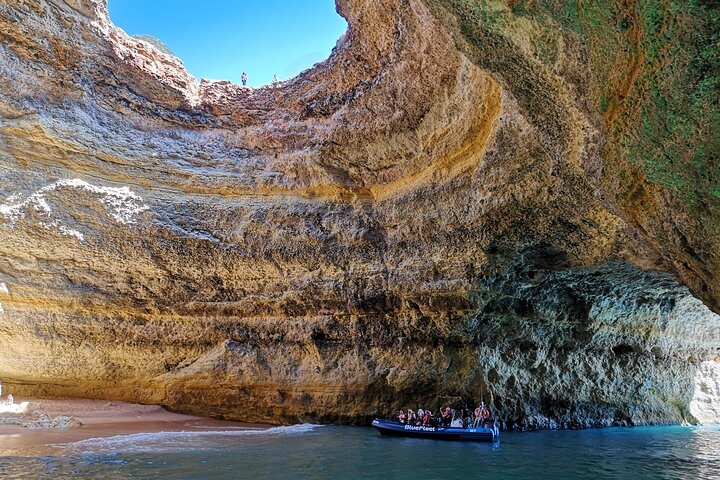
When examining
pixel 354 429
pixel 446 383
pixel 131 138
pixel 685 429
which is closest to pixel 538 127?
pixel 446 383

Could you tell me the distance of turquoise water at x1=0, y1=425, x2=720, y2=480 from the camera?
881 cm

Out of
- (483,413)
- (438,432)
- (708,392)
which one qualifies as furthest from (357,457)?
(708,392)

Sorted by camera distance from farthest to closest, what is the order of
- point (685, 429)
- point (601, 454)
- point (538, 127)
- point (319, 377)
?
point (685, 429) → point (319, 377) → point (601, 454) → point (538, 127)

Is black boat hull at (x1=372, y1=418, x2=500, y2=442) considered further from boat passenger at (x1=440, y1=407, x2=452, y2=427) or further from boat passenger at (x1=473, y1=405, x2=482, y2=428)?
boat passenger at (x1=440, y1=407, x2=452, y2=427)

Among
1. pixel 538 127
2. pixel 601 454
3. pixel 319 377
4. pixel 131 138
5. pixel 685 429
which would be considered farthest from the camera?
pixel 685 429

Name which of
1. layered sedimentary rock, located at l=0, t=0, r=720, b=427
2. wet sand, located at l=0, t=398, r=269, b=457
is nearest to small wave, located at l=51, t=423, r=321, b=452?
wet sand, located at l=0, t=398, r=269, b=457

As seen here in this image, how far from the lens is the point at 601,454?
1134cm

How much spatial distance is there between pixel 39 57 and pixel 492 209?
1207cm

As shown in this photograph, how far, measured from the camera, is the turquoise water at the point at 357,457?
8.81 m

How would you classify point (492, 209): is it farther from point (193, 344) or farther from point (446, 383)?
point (193, 344)

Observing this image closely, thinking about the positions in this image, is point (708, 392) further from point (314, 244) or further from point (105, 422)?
point (105, 422)

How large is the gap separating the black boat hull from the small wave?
227cm

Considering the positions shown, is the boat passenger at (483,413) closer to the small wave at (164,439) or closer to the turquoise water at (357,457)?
the turquoise water at (357,457)

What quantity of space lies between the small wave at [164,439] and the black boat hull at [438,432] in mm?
2268
